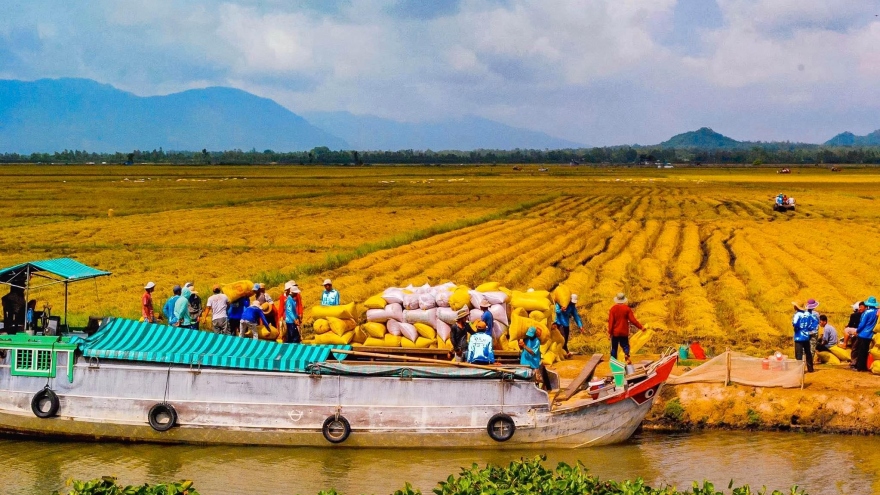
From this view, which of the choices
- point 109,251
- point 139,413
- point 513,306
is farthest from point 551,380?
point 109,251

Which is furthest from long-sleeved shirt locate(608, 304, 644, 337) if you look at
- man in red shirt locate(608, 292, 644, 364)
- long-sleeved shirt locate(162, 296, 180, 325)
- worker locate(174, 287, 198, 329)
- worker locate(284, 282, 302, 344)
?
long-sleeved shirt locate(162, 296, 180, 325)

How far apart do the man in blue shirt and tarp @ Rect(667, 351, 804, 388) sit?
1586 mm

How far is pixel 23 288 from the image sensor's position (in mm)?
18031

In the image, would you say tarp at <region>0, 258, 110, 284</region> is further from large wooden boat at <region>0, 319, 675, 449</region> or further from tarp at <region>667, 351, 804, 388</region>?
tarp at <region>667, 351, 804, 388</region>

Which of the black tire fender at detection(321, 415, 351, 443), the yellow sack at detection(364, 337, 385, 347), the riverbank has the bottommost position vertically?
the black tire fender at detection(321, 415, 351, 443)

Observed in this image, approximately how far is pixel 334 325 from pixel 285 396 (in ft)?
8.36

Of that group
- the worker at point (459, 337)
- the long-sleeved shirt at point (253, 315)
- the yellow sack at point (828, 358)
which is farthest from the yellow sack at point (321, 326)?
the yellow sack at point (828, 358)

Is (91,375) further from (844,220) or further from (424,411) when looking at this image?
(844,220)

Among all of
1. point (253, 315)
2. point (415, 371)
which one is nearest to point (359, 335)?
point (253, 315)

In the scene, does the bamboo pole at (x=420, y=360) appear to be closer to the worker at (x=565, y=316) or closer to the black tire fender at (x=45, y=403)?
the worker at (x=565, y=316)

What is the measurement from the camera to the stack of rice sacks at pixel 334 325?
19.1 metres

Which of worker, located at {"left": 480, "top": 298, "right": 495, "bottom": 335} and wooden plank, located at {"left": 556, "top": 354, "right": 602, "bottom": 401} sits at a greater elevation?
worker, located at {"left": 480, "top": 298, "right": 495, "bottom": 335}

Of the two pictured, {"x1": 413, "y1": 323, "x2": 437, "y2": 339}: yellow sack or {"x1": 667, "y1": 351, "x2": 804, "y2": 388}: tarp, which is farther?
{"x1": 413, "y1": 323, "x2": 437, "y2": 339}: yellow sack

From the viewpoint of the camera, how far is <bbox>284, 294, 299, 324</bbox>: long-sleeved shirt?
19.1m
